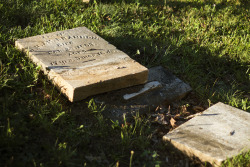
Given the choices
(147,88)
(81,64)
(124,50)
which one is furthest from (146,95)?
(124,50)

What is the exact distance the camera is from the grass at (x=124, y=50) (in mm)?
2703

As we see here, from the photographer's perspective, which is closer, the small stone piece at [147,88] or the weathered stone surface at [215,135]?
the weathered stone surface at [215,135]

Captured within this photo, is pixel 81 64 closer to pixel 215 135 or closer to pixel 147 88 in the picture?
pixel 147 88

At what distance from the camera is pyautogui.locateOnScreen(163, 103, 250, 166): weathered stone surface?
2.71 m

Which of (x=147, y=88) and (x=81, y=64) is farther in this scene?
(x=147, y=88)

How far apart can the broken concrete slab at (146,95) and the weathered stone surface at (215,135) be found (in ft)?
1.58

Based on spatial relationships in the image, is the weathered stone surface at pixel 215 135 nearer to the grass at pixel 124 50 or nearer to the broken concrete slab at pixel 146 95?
the grass at pixel 124 50

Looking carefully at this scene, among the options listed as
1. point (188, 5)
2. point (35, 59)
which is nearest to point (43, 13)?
point (35, 59)

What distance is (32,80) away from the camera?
3.32 m

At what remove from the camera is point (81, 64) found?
3.35 m

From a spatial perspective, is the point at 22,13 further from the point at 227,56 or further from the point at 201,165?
the point at 201,165

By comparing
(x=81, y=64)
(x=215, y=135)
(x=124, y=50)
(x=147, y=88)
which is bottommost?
(x=215, y=135)

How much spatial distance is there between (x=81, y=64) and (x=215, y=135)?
155 cm

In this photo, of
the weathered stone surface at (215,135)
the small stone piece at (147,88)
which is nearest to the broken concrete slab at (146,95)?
the small stone piece at (147,88)
